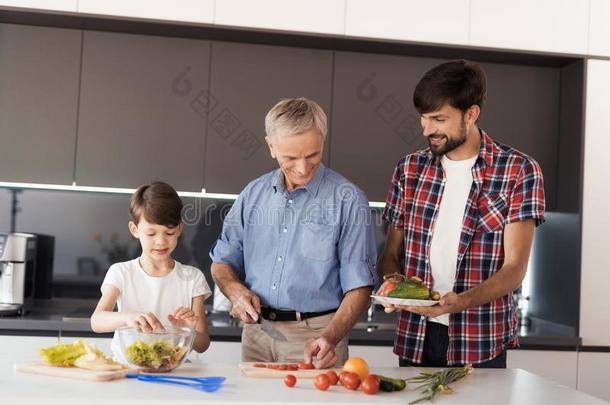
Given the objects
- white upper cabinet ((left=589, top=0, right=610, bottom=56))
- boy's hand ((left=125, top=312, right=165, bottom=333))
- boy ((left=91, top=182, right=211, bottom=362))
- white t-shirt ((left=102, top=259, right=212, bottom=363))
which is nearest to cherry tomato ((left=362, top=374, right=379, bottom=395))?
boy's hand ((left=125, top=312, right=165, bottom=333))

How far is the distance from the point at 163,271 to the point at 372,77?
1.86 m

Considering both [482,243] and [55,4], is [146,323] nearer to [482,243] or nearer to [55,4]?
[482,243]

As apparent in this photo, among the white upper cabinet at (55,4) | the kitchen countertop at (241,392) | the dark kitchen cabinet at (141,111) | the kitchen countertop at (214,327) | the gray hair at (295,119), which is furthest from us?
the dark kitchen cabinet at (141,111)

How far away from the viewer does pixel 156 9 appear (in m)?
3.57

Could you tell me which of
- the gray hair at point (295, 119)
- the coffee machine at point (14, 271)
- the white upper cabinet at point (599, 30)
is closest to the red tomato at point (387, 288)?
the gray hair at point (295, 119)

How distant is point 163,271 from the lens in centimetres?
244

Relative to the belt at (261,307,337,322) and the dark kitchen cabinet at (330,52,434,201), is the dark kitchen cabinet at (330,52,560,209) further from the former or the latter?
the belt at (261,307,337,322)

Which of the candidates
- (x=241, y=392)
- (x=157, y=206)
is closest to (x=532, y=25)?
(x=157, y=206)

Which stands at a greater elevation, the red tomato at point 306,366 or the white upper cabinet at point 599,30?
the white upper cabinet at point 599,30

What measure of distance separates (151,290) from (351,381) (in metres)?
Answer: 0.84

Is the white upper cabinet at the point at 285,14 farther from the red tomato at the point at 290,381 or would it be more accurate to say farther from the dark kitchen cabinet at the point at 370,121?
the red tomato at the point at 290,381

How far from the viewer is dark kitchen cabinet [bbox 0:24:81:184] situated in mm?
3676

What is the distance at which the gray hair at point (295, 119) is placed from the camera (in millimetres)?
2191

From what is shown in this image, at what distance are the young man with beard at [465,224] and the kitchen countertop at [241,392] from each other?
0.32 meters
